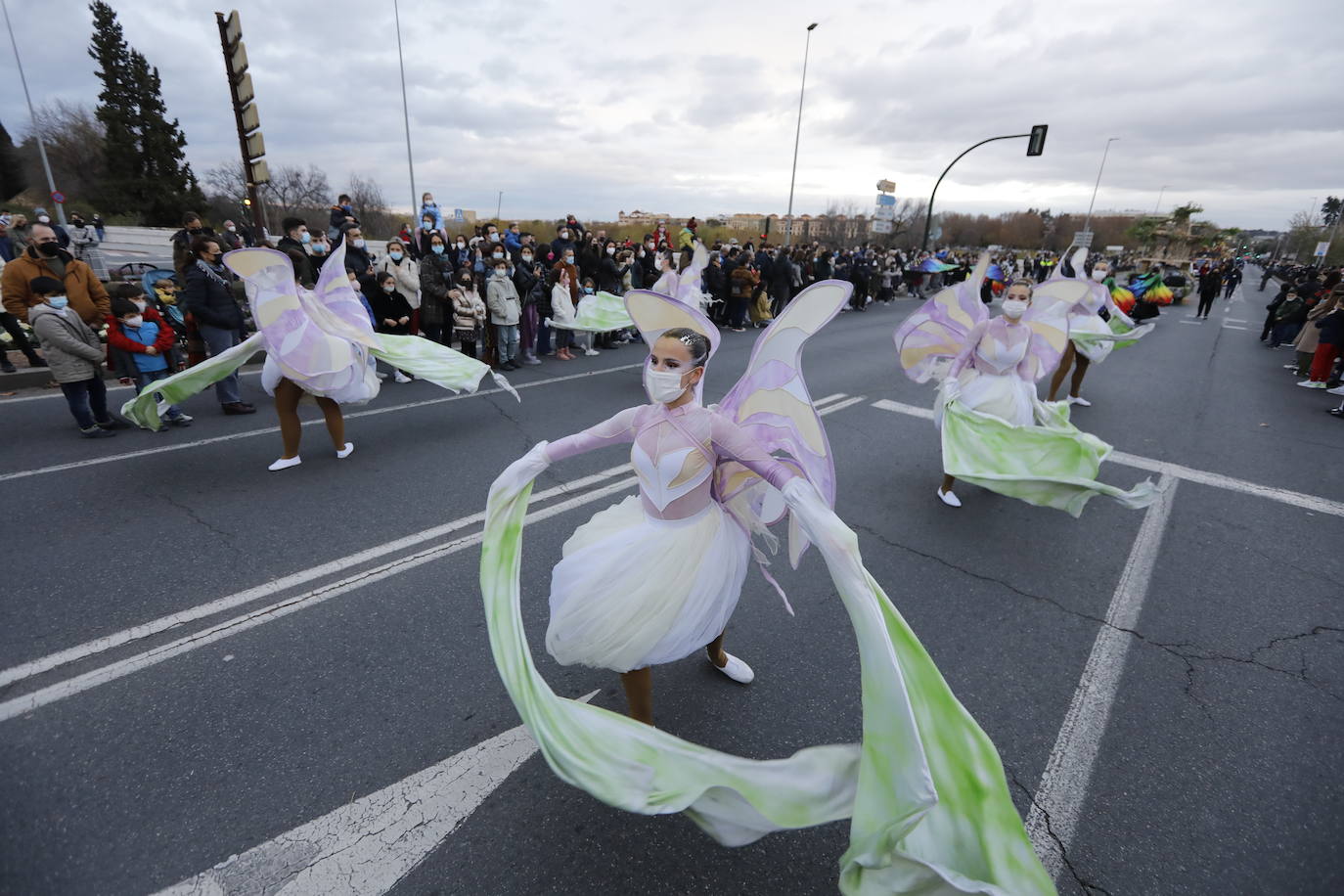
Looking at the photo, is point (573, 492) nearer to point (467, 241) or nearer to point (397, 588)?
point (397, 588)

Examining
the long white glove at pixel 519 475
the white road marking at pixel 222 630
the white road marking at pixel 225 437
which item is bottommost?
the white road marking at pixel 222 630

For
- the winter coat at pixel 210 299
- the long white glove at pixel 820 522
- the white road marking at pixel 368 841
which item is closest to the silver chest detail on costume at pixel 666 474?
the long white glove at pixel 820 522

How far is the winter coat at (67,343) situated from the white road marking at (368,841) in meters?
5.74

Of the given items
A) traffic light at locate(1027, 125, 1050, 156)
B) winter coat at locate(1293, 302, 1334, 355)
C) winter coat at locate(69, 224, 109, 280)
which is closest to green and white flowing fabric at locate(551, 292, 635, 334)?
winter coat at locate(69, 224, 109, 280)

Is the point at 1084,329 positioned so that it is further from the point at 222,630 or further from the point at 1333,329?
the point at 222,630

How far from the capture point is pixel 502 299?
9.19 m

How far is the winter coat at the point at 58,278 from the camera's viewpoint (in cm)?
552

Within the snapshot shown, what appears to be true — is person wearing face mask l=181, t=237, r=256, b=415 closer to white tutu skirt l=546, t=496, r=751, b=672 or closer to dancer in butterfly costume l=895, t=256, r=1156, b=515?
white tutu skirt l=546, t=496, r=751, b=672

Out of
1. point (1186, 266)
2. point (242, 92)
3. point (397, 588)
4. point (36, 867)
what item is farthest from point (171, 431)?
point (1186, 266)

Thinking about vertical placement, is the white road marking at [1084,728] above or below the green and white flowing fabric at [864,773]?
below

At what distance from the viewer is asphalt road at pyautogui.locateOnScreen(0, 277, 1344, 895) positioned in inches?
85.1

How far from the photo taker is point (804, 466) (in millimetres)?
2498

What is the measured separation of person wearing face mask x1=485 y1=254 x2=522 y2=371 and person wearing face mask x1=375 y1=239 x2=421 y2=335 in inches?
42.3

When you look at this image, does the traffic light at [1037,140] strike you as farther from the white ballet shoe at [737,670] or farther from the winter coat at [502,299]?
the white ballet shoe at [737,670]
